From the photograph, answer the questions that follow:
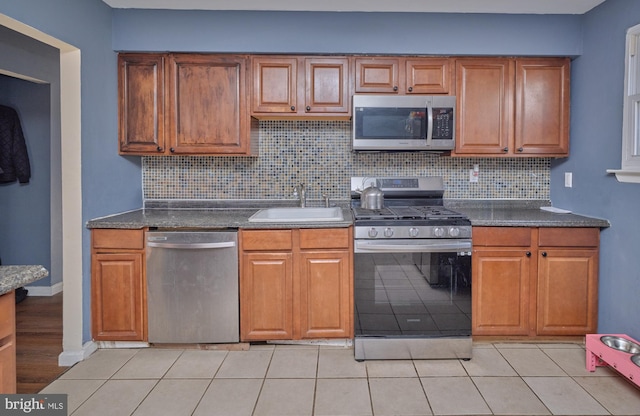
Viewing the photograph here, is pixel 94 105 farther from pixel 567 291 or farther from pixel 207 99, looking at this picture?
pixel 567 291

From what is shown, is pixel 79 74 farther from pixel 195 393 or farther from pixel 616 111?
pixel 616 111

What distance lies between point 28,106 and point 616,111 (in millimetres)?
4802

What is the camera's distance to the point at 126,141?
9.57 feet

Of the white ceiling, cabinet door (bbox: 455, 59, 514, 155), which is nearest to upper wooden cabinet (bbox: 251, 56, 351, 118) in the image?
the white ceiling

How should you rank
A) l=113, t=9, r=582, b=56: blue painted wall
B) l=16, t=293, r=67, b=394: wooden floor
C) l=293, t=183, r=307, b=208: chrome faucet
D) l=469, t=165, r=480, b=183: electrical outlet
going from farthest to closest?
l=469, t=165, r=480, b=183: electrical outlet
l=293, t=183, r=307, b=208: chrome faucet
l=113, t=9, r=582, b=56: blue painted wall
l=16, t=293, r=67, b=394: wooden floor

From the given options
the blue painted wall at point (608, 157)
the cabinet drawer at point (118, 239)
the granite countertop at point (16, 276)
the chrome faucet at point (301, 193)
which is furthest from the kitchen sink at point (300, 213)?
the granite countertop at point (16, 276)

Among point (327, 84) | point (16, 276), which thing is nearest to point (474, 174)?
point (327, 84)

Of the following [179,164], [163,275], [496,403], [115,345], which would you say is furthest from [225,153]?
[496,403]

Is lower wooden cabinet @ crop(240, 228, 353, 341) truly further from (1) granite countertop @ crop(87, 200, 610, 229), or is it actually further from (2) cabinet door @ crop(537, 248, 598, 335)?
(2) cabinet door @ crop(537, 248, 598, 335)

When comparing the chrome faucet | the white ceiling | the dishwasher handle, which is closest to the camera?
the dishwasher handle

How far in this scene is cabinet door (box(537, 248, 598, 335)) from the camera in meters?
2.63

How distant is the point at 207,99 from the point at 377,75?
1234 millimetres

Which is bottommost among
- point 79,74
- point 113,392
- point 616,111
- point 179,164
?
point 113,392

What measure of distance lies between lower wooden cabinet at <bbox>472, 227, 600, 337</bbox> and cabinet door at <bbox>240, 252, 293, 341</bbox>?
1.23 m
